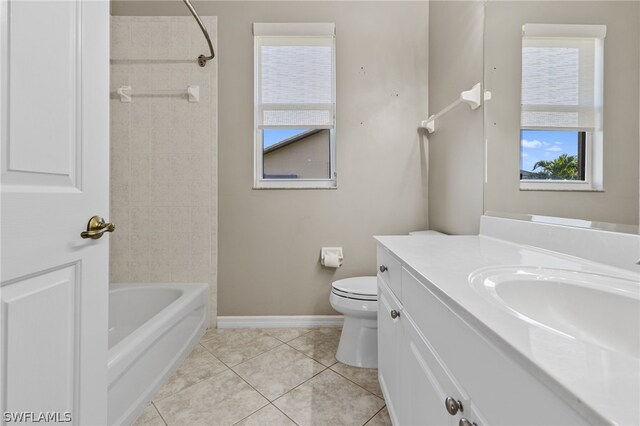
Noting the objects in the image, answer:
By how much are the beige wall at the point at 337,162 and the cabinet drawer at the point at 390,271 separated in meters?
0.87

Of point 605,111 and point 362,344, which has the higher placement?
point 605,111

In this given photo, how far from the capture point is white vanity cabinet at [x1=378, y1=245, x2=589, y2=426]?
0.37m

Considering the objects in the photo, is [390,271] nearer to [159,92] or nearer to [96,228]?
[96,228]

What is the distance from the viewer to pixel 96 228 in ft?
2.58

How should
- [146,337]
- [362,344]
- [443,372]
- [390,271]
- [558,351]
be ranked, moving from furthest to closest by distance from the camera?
1. [362,344]
2. [146,337]
3. [390,271]
4. [443,372]
5. [558,351]

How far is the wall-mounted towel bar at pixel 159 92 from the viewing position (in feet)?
6.60

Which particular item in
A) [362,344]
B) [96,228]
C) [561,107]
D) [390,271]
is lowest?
[362,344]

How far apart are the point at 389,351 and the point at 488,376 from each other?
2.32ft

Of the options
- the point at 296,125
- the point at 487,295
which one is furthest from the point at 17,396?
the point at 296,125

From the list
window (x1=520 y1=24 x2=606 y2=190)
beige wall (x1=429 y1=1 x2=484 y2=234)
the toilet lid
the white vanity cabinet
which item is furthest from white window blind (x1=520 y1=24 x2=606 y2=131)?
the toilet lid

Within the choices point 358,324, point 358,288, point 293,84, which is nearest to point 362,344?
point 358,324

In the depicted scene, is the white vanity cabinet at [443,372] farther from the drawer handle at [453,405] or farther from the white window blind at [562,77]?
the white window blind at [562,77]

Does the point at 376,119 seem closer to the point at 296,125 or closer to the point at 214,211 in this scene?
the point at 296,125

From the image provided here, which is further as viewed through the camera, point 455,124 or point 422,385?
point 455,124
